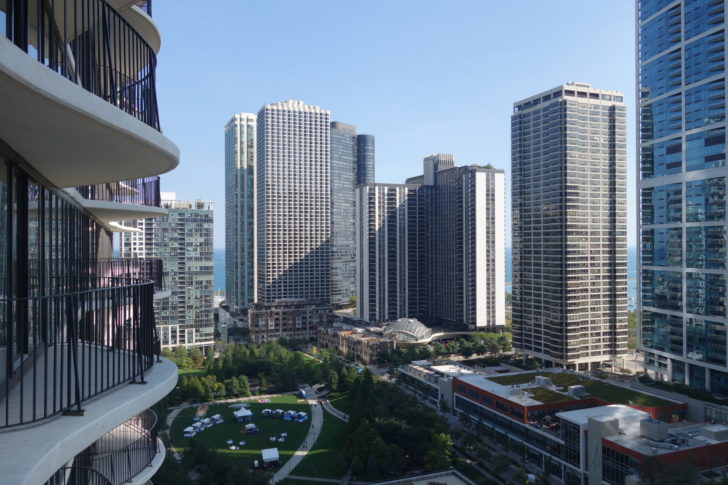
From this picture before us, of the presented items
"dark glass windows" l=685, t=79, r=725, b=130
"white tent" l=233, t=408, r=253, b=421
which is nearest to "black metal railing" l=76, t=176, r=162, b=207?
"white tent" l=233, t=408, r=253, b=421

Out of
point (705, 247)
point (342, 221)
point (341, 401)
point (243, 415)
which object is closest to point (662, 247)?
point (705, 247)

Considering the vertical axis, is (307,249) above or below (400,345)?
above

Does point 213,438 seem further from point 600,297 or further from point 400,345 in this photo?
point 600,297

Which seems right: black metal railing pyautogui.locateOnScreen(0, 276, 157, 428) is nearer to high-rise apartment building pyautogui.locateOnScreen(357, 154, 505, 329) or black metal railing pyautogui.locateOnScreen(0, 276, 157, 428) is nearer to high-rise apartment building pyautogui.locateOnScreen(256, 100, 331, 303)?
high-rise apartment building pyautogui.locateOnScreen(357, 154, 505, 329)

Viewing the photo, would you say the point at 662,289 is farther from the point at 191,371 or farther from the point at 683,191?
the point at 191,371

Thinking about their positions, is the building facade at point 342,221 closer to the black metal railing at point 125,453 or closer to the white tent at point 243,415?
the white tent at point 243,415

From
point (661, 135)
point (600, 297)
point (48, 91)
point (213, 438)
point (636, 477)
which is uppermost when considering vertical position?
point (661, 135)

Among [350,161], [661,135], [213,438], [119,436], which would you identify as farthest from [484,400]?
[350,161]
